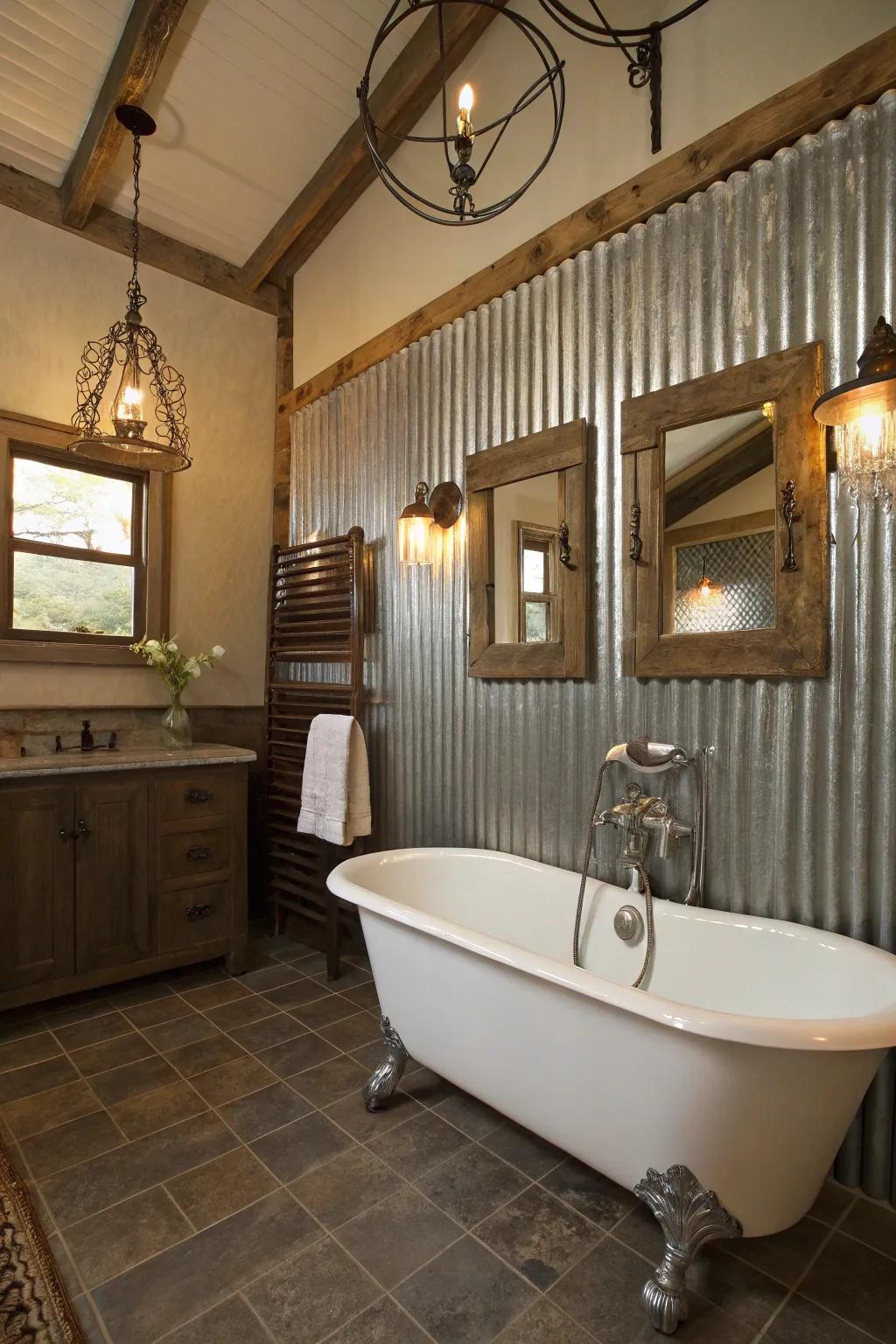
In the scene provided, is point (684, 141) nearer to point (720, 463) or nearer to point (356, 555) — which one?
point (720, 463)

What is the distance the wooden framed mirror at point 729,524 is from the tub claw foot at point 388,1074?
4.29ft

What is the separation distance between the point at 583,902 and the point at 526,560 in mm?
1188

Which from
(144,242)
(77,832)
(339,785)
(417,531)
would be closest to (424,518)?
(417,531)

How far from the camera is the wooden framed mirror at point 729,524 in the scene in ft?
6.07

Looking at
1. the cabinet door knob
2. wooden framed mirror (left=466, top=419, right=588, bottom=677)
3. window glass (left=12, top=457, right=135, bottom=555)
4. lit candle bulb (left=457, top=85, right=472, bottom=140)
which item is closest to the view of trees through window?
window glass (left=12, top=457, right=135, bottom=555)

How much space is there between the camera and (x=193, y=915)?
295 cm

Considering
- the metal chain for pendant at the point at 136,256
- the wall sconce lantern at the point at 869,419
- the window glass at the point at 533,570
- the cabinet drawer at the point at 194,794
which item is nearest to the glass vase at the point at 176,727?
the cabinet drawer at the point at 194,794

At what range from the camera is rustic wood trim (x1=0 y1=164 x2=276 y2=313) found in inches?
122

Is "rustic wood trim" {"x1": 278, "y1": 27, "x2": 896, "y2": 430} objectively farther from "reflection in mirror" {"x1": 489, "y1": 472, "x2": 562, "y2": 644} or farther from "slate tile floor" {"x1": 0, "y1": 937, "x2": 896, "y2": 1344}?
"slate tile floor" {"x1": 0, "y1": 937, "x2": 896, "y2": 1344}

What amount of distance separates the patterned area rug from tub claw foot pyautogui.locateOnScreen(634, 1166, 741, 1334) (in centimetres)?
109

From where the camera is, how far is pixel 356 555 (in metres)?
3.16

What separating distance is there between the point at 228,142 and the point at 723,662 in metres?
3.15

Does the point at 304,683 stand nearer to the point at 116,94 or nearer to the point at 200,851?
the point at 200,851

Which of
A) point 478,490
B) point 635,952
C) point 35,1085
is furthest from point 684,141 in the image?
point 35,1085
